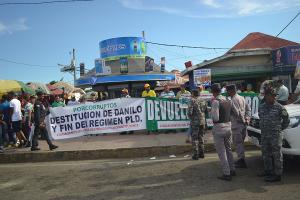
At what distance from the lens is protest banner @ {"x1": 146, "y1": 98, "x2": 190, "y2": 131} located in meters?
12.0

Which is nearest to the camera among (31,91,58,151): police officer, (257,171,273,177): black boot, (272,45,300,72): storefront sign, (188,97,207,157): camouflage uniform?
(257,171,273,177): black boot

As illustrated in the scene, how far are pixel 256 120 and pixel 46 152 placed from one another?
5.78 m

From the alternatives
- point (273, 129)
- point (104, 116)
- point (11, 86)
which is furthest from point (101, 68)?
point (273, 129)

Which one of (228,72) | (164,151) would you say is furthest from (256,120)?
(228,72)

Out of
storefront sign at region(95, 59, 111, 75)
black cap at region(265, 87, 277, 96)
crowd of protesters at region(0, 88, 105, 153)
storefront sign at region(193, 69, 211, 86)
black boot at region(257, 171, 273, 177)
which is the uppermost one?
storefront sign at region(95, 59, 111, 75)

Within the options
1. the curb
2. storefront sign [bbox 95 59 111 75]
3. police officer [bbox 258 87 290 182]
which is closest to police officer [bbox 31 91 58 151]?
the curb

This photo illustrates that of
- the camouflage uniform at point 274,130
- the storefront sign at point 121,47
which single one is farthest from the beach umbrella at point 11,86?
the camouflage uniform at point 274,130

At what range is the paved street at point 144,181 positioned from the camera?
19.0 ft

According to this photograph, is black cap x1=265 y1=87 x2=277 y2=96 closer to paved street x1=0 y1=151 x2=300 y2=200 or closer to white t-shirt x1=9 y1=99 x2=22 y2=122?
paved street x1=0 y1=151 x2=300 y2=200

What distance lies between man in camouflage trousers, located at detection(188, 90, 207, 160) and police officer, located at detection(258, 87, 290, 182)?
7.39 feet

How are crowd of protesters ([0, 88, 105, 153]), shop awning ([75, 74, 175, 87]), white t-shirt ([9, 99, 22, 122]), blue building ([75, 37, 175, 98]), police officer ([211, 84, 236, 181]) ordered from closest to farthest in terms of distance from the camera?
police officer ([211, 84, 236, 181]) < crowd of protesters ([0, 88, 105, 153]) < white t-shirt ([9, 99, 22, 122]) < shop awning ([75, 74, 175, 87]) < blue building ([75, 37, 175, 98])

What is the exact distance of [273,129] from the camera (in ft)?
20.1

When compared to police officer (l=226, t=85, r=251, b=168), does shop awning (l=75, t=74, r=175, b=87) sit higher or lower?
higher

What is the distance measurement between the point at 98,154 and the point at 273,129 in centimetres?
515
